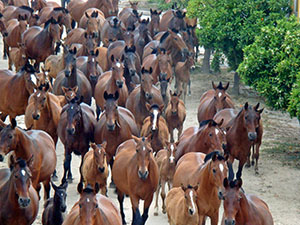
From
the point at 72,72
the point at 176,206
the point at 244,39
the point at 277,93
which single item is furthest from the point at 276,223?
the point at 244,39

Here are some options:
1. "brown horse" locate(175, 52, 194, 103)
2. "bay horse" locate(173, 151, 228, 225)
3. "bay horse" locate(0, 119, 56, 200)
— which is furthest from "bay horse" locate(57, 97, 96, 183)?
"brown horse" locate(175, 52, 194, 103)

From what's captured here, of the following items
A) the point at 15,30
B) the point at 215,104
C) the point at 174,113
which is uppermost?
the point at 215,104

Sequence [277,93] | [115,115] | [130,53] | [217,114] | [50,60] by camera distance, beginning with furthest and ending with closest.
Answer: [50,60] < [130,53] < [277,93] < [217,114] < [115,115]

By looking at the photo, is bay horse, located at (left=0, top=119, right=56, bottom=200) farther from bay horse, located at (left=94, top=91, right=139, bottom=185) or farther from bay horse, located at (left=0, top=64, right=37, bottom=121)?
bay horse, located at (left=0, top=64, right=37, bottom=121)

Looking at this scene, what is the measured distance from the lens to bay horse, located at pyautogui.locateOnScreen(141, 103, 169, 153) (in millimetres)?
15398

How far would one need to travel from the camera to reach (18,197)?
11141mm

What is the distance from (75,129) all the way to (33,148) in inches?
84.8

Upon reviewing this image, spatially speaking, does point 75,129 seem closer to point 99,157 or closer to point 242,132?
point 99,157

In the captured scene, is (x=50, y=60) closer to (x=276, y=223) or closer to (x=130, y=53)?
(x=130, y=53)

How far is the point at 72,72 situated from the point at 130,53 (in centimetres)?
228

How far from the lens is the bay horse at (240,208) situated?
413 inches

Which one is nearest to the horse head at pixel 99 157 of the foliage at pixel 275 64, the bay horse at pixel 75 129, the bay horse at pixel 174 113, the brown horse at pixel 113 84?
the bay horse at pixel 75 129

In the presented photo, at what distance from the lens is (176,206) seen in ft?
40.4

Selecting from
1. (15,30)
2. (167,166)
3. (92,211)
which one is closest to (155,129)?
(167,166)
